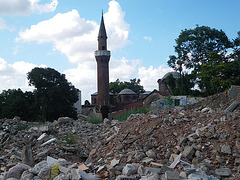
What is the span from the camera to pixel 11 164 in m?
6.53

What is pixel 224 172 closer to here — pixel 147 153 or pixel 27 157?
pixel 147 153

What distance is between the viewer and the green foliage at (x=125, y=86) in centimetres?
4562

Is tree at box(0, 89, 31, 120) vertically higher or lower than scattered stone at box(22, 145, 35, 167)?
higher

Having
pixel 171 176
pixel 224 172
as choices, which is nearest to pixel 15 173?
pixel 171 176

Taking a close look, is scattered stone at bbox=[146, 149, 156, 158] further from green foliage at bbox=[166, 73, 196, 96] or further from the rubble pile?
green foliage at bbox=[166, 73, 196, 96]

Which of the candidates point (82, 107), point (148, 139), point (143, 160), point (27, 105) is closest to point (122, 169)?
point (143, 160)

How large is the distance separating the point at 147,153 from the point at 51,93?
1877 centimetres

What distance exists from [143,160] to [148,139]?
109 centimetres

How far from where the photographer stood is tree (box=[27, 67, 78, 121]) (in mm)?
22634

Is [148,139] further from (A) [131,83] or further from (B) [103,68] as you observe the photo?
(A) [131,83]

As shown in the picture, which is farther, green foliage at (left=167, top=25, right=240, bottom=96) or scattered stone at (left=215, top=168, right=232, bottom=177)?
green foliage at (left=167, top=25, right=240, bottom=96)

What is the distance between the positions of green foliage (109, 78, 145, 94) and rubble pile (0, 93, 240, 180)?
1457 inches

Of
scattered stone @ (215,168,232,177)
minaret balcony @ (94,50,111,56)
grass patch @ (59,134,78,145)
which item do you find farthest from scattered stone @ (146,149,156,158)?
minaret balcony @ (94,50,111,56)

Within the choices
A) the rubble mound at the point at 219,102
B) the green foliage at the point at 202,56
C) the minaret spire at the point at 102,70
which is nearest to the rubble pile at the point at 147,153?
the rubble mound at the point at 219,102
